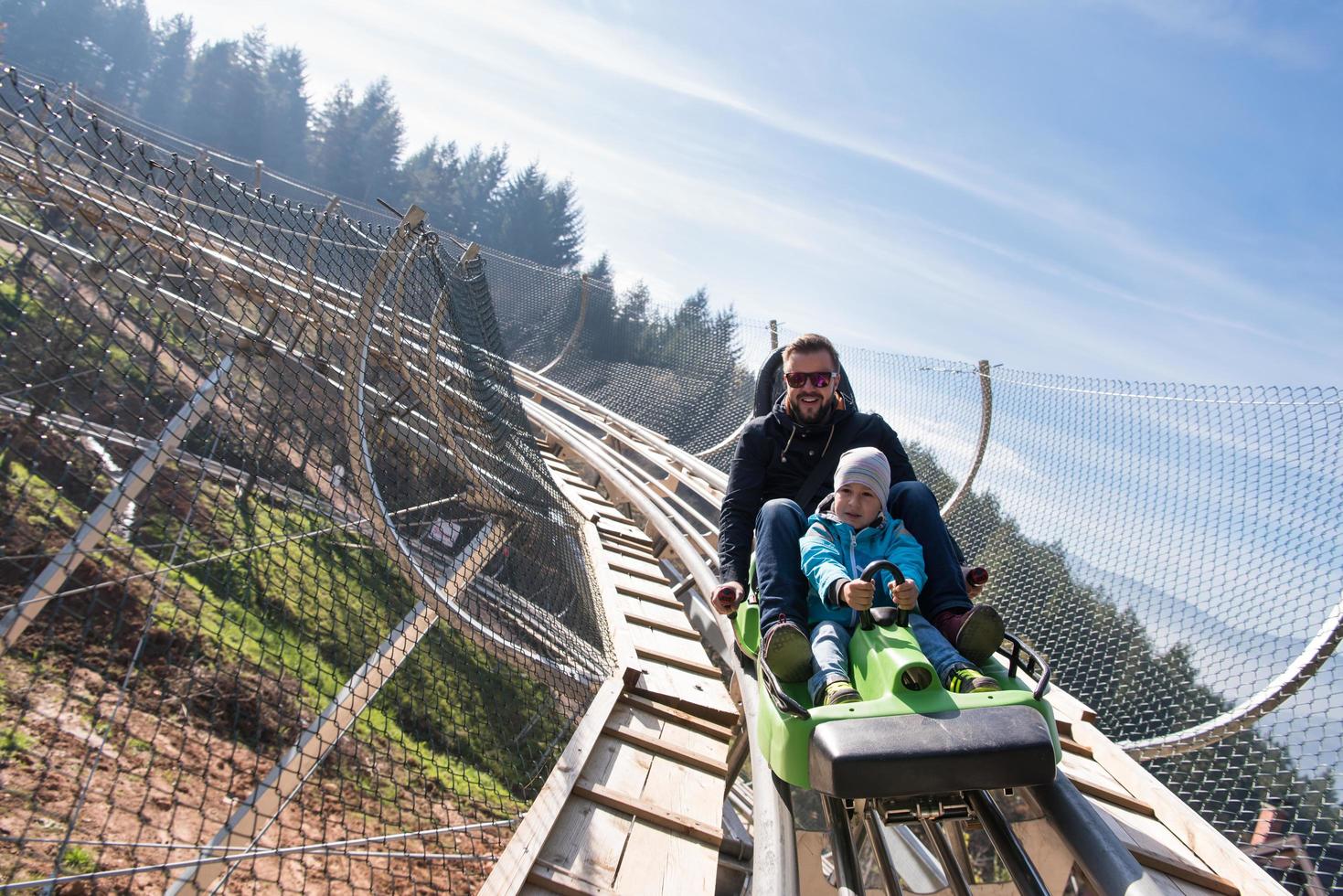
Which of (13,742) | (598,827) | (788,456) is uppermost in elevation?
(788,456)

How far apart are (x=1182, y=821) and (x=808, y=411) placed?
1657mm

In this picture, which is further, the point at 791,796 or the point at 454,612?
the point at 454,612

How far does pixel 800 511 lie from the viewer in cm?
237

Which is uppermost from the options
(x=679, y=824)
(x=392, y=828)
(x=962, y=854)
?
(x=962, y=854)

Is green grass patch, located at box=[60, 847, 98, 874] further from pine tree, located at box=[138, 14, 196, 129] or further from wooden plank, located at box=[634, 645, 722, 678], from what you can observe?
pine tree, located at box=[138, 14, 196, 129]

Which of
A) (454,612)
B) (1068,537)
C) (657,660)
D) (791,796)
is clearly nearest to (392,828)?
(454,612)

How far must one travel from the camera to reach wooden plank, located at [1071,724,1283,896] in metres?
2.10

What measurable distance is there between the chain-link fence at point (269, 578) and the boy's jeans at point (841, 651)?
115 cm

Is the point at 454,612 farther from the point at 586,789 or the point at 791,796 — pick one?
the point at 791,796

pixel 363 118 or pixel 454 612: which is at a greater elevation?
pixel 363 118

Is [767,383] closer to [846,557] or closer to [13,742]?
[846,557]

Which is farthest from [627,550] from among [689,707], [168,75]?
[168,75]

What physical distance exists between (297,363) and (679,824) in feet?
8.57

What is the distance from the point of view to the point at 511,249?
191ft
